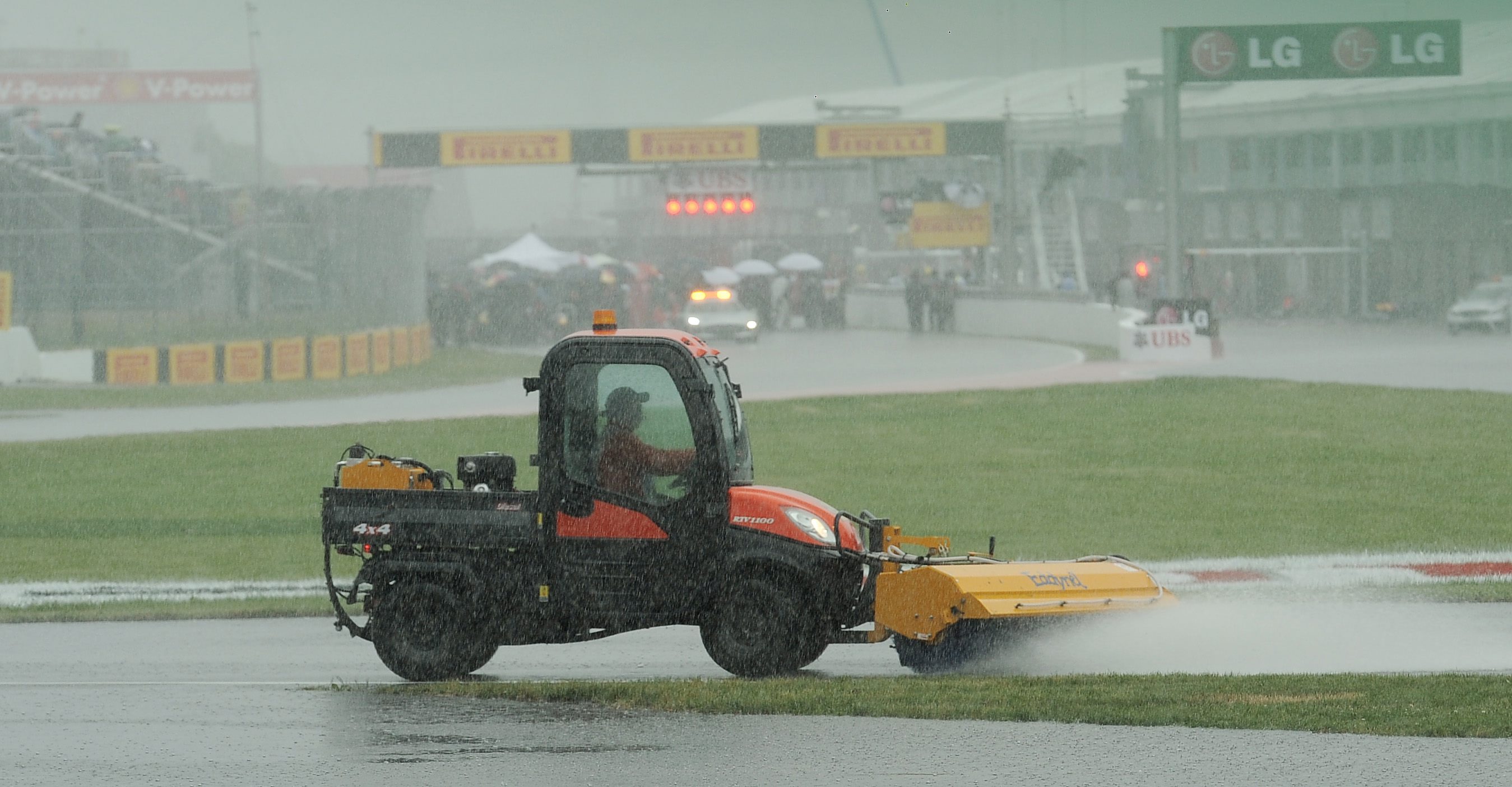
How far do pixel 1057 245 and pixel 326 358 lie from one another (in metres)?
35.0

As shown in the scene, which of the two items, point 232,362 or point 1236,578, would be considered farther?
point 232,362

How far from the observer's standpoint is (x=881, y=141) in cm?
5575

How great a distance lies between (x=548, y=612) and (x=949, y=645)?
6.43 ft

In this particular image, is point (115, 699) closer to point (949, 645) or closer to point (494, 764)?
point (494, 764)

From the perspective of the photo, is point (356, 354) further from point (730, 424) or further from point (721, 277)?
point (730, 424)

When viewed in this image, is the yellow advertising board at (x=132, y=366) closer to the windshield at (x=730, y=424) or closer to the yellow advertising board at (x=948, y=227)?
the windshield at (x=730, y=424)

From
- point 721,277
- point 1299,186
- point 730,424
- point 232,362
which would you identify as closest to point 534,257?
point 721,277

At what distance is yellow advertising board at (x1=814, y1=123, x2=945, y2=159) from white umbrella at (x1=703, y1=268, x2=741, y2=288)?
8.70 m

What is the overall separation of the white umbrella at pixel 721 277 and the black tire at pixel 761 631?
5383 cm

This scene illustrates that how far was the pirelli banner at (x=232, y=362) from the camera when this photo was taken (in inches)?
1380

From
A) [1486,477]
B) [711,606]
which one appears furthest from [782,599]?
[1486,477]

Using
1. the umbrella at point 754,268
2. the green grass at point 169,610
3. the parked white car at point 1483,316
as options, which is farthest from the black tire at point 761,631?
the umbrella at point 754,268

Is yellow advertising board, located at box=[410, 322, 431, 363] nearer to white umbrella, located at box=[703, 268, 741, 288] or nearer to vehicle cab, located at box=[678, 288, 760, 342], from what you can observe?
vehicle cab, located at box=[678, 288, 760, 342]

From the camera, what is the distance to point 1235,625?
1045cm
